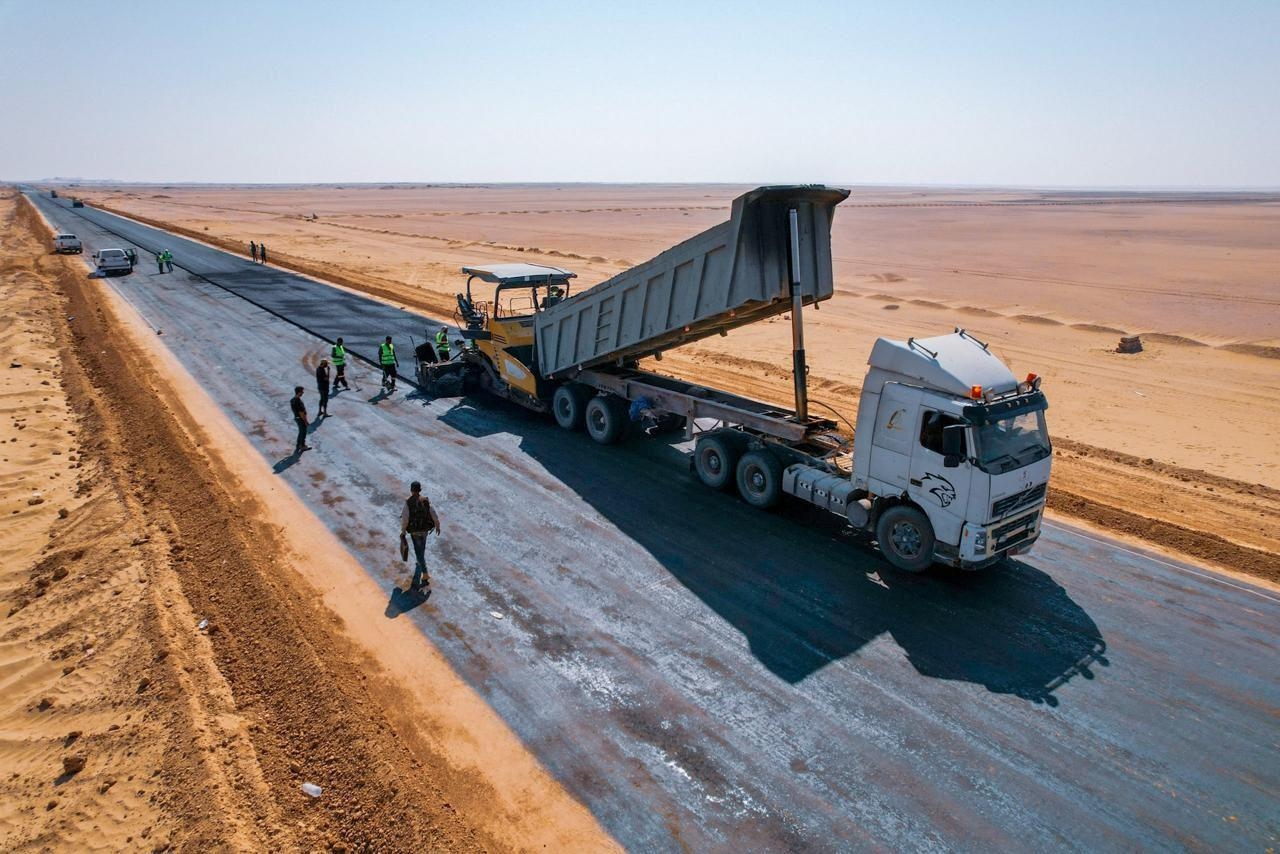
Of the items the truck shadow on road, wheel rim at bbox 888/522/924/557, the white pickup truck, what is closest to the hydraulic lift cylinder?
the truck shadow on road

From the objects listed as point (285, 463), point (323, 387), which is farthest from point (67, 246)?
point (285, 463)

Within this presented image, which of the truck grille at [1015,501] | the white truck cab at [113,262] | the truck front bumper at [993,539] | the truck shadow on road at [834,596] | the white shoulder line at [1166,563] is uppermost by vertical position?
the white truck cab at [113,262]

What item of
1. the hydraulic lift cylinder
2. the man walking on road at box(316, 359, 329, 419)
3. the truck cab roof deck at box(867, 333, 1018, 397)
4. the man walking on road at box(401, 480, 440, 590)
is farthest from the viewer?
the man walking on road at box(316, 359, 329, 419)

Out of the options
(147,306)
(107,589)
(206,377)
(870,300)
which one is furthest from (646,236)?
(107,589)

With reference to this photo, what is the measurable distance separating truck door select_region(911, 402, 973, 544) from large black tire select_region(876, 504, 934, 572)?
0.61 ft

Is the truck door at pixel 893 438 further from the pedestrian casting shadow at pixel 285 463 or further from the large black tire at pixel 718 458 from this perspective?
the pedestrian casting shadow at pixel 285 463

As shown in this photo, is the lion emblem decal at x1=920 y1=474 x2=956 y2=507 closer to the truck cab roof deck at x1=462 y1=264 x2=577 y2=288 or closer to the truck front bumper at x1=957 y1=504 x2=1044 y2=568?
the truck front bumper at x1=957 y1=504 x2=1044 y2=568

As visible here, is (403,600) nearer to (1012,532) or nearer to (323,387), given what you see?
(1012,532)

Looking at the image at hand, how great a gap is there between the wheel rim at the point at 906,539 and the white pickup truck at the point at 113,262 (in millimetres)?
41790

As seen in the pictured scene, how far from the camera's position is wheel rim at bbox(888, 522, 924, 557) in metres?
9.82

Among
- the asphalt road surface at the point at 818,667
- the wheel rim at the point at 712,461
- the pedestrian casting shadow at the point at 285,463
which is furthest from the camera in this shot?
the pedestrian casting shadow at the point at 285,463

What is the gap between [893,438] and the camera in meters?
9.85

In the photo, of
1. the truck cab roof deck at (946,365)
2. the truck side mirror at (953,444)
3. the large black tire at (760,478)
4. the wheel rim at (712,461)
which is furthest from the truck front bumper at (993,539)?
the wheel rim at (712,461)

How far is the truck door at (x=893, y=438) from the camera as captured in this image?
31.6 feet
